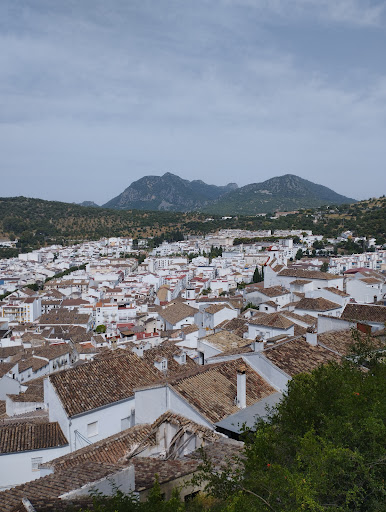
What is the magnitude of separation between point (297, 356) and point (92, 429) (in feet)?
20.7

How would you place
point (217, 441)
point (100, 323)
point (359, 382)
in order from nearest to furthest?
point (359, 382) → point (217, 441) → point (100, 323)

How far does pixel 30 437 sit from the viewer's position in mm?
12492

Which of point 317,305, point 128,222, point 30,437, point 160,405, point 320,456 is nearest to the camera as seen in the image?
point 320,456

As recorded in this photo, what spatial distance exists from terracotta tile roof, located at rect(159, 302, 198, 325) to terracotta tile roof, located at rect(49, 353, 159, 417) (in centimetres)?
2733

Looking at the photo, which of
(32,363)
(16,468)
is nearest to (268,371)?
(16,468)

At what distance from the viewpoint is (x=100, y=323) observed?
179ft

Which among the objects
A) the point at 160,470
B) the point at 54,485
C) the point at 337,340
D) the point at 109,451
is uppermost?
the point at 54,485

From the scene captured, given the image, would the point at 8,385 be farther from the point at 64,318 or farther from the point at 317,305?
the point at 64,318

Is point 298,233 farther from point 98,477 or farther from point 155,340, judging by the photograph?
point 98,477

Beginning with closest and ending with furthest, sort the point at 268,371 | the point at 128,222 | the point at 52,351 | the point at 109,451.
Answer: the point at 109,451 < the point at 268,371 < the point at 52,351 < the point at 128,222

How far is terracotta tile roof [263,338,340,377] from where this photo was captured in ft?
42.7

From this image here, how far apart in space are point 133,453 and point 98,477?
137 inches

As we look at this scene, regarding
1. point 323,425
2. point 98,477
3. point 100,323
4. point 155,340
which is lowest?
point 100,323

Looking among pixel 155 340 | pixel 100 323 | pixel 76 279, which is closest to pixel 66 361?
pixel 155 340
